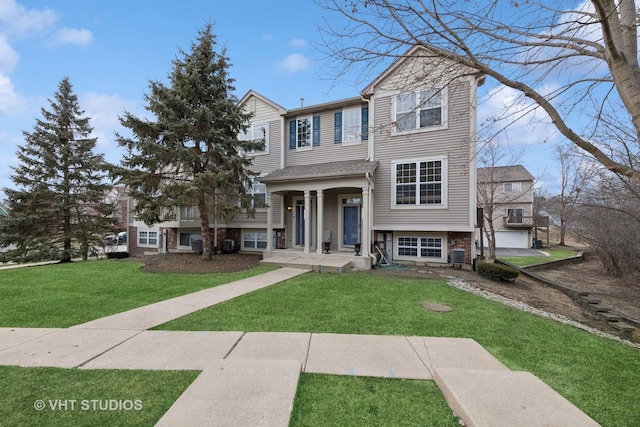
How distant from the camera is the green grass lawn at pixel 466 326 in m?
2.90

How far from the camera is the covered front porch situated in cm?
1063

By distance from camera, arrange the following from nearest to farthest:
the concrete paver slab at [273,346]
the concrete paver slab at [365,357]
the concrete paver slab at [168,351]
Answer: the concrete paver slab at [365,357] < the concrete paver slab at [168,351] < the concrete paver slab at [273,346]

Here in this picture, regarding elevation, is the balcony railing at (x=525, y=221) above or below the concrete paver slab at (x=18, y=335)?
above

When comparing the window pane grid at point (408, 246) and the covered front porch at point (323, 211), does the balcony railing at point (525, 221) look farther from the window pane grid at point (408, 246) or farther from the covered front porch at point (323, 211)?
the covered front porch at point (323, 211)

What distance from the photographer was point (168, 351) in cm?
346

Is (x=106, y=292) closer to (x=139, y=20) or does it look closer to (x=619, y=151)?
(x=139, y=20)

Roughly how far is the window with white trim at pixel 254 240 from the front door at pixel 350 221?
4272mm

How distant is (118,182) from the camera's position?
412 inches

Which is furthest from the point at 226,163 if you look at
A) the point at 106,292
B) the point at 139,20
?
the point at 106,292

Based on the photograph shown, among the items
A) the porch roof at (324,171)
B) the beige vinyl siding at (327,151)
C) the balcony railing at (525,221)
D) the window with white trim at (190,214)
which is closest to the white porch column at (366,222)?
the porch roof at (324,171)

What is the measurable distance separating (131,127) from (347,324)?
10.4m

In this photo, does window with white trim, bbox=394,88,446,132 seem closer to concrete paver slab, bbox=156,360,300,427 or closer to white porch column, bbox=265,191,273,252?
white porch column, bbox=265,191,273,252

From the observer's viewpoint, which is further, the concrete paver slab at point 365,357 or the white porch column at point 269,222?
the white porch column at point 269,222

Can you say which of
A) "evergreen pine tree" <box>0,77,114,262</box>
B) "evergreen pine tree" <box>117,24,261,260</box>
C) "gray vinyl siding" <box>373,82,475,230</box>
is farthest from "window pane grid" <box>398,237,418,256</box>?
"evergreen pine tree" <box>0,77,114,262</box>
